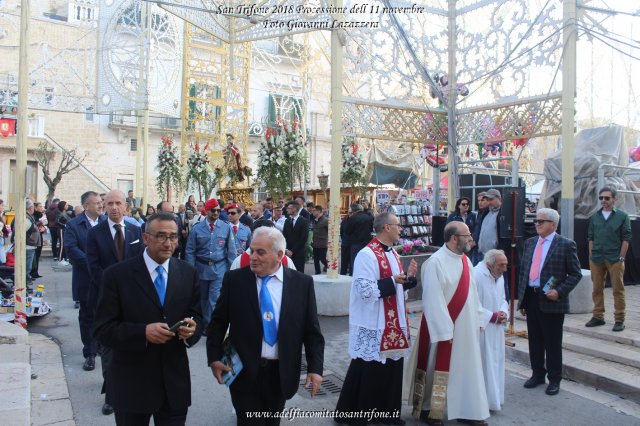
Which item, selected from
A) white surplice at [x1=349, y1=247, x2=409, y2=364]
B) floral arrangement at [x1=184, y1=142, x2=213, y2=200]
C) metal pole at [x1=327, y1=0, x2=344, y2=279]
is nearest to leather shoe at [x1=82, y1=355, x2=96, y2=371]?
white surplice at [x1=349, y1=247, x2=409, y2=364]

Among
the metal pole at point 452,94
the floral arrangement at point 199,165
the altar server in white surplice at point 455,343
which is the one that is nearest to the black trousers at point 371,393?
the altar server in white surplice at point 455,343

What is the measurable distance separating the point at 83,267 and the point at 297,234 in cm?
475

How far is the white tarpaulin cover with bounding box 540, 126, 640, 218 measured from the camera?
35.4 ft

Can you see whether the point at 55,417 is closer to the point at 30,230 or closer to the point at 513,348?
the point at 513,348

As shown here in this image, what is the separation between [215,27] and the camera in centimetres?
1035

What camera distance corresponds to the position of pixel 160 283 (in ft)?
10.2

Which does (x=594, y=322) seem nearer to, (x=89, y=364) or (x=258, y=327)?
(x=258, y=327)

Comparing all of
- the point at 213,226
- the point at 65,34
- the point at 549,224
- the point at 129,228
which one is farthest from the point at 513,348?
the point at 65,34

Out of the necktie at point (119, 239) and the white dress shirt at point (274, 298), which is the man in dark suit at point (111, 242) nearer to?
the necktie at point (119, 239)

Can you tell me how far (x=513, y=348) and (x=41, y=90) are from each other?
17562 mm

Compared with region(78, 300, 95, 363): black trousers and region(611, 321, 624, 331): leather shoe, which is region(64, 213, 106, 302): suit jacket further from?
region(611, 321, 624, 331): leather shoe

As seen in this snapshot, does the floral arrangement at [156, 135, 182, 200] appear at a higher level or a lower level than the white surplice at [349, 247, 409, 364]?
higher

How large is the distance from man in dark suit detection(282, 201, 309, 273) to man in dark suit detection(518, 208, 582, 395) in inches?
198

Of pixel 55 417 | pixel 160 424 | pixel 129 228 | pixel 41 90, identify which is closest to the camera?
pixel 160 424
